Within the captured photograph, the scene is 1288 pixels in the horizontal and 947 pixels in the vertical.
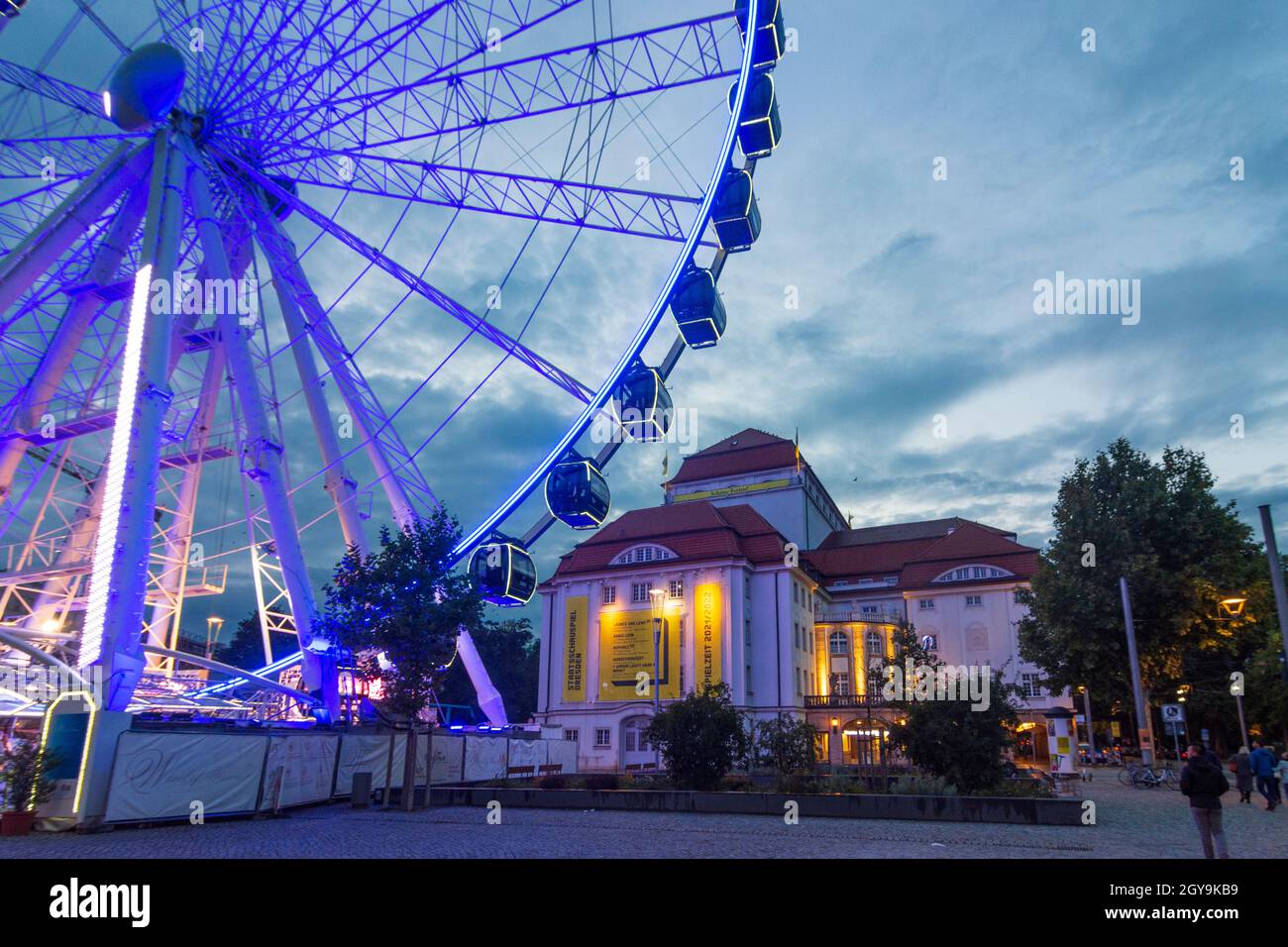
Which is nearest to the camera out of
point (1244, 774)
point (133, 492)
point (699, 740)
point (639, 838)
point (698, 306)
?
point (639, 838)

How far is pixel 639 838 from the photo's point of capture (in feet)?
54.2

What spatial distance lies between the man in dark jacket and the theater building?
3951 centimetres

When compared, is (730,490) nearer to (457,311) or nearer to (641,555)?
(641,555)

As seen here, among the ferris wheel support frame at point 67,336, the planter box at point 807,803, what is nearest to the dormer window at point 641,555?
the planter box at point 807,803

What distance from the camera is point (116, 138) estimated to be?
24344 millimetres

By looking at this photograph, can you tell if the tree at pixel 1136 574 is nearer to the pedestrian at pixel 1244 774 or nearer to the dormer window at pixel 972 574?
the pedestrian at pixel 1244 774

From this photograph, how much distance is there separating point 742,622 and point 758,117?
1474 inches

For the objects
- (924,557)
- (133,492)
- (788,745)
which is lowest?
(788,745)

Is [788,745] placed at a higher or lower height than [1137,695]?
lower

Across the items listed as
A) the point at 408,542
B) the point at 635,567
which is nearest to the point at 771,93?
the point at 408,542

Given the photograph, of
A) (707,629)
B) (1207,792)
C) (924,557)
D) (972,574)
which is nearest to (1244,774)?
(1207,792)

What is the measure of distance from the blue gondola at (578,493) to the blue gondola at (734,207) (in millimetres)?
6946

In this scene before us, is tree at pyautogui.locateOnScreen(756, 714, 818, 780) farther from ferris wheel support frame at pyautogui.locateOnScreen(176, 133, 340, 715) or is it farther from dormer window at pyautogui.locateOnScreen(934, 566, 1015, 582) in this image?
dormer window at pyautogui.locateOnScreen(934, 566, 1015, 582)
